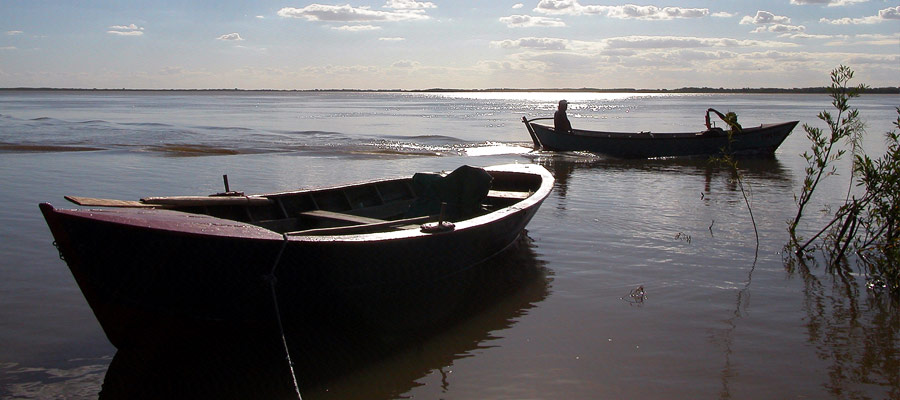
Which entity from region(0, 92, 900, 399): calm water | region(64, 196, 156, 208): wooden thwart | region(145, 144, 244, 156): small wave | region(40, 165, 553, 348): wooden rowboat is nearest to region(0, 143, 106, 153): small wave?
region(145, 144, 244, 156): small wave

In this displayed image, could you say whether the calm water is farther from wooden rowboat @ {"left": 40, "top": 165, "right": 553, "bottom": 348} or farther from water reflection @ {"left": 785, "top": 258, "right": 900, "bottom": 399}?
wooden rowboat @ {"left": 40, "top": 165, "right": 553, "bottom": 348}

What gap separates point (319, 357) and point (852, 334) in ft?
15.9

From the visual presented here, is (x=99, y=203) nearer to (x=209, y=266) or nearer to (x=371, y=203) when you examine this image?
(x=209, y=266)

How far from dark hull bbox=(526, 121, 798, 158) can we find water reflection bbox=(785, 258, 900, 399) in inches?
589

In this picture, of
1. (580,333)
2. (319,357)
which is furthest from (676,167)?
(319,357)

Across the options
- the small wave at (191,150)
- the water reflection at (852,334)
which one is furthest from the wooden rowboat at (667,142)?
the water reflection at (852,334)

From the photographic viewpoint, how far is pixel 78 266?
208 inches

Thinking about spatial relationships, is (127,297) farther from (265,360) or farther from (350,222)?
(350,222)

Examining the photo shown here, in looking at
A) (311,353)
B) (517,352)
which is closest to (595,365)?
(517,352)

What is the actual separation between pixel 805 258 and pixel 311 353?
665cm

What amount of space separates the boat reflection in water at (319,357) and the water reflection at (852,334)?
2834mm

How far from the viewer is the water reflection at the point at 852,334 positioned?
5652mm

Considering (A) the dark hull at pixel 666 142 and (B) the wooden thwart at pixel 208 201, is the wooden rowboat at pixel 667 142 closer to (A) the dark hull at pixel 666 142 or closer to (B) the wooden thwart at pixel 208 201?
(A) the dark hull at pixel 666 142

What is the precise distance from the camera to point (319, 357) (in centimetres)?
603
